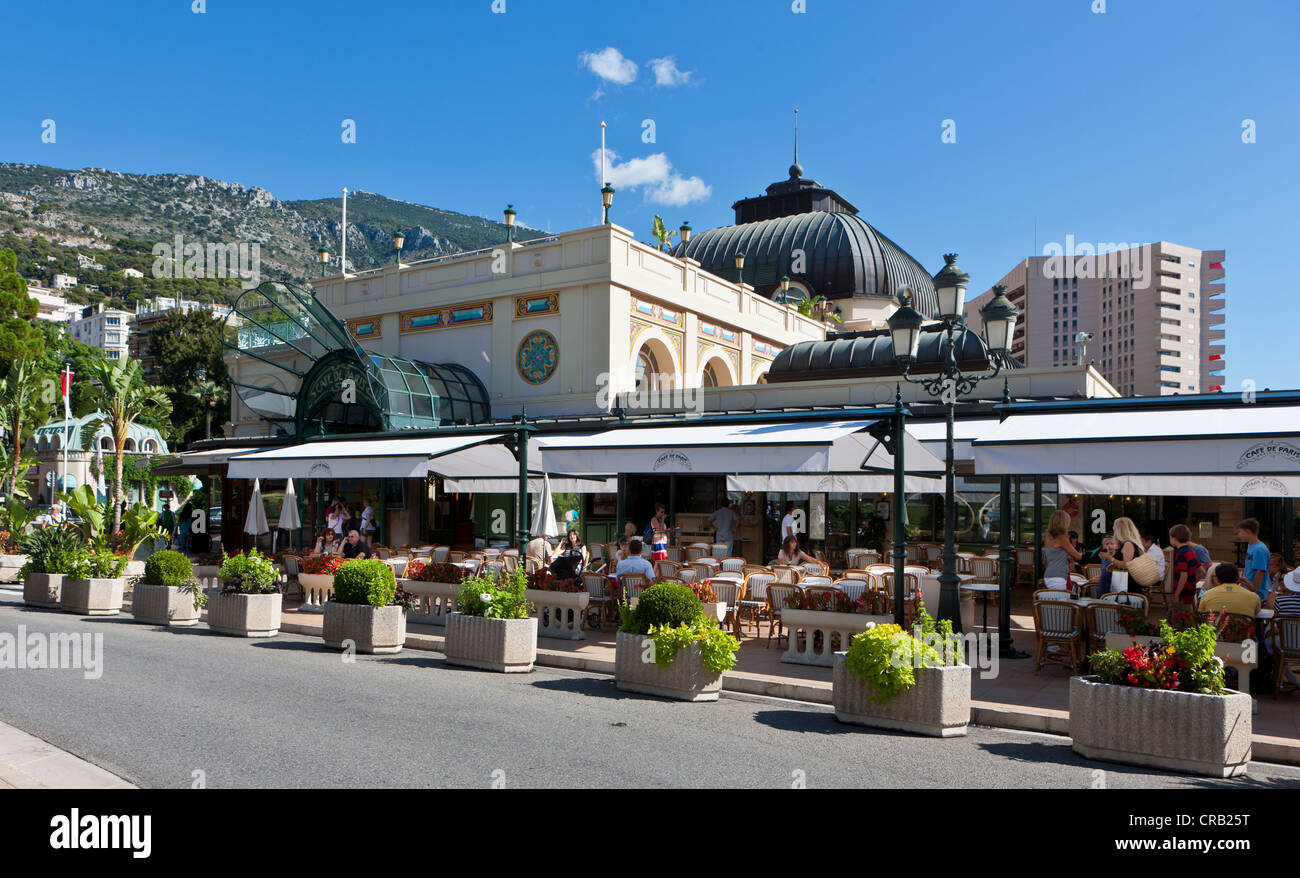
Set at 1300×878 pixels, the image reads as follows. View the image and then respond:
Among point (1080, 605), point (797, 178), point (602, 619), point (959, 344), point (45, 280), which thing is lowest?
point (602, 619)

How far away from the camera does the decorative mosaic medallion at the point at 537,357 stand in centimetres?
2554

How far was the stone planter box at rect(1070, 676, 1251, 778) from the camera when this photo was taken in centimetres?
633

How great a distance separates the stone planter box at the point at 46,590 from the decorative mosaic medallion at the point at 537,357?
1275 centimetres

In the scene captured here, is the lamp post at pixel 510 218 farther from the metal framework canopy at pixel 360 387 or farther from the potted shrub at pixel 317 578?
the potted shrub at pixel 317 578

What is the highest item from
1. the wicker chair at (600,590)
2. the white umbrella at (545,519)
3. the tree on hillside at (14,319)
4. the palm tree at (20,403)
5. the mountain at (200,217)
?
the mountain at (200,217)

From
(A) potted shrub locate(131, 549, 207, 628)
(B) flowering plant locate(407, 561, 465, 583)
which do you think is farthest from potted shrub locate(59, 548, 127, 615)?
(B) flowering plant locate(407, 561, 465, 583)

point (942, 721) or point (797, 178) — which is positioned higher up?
point (797, 178)

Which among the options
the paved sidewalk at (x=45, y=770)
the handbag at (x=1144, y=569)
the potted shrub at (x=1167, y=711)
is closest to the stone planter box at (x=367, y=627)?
the paved sidewalk at (x=45, y=770)

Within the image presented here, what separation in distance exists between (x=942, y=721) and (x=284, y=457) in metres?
13.6

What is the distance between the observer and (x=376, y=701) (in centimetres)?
845

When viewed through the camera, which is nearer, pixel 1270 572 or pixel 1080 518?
pixel 1270 572

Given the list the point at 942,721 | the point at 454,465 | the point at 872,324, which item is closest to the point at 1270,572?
the point at 942,721
